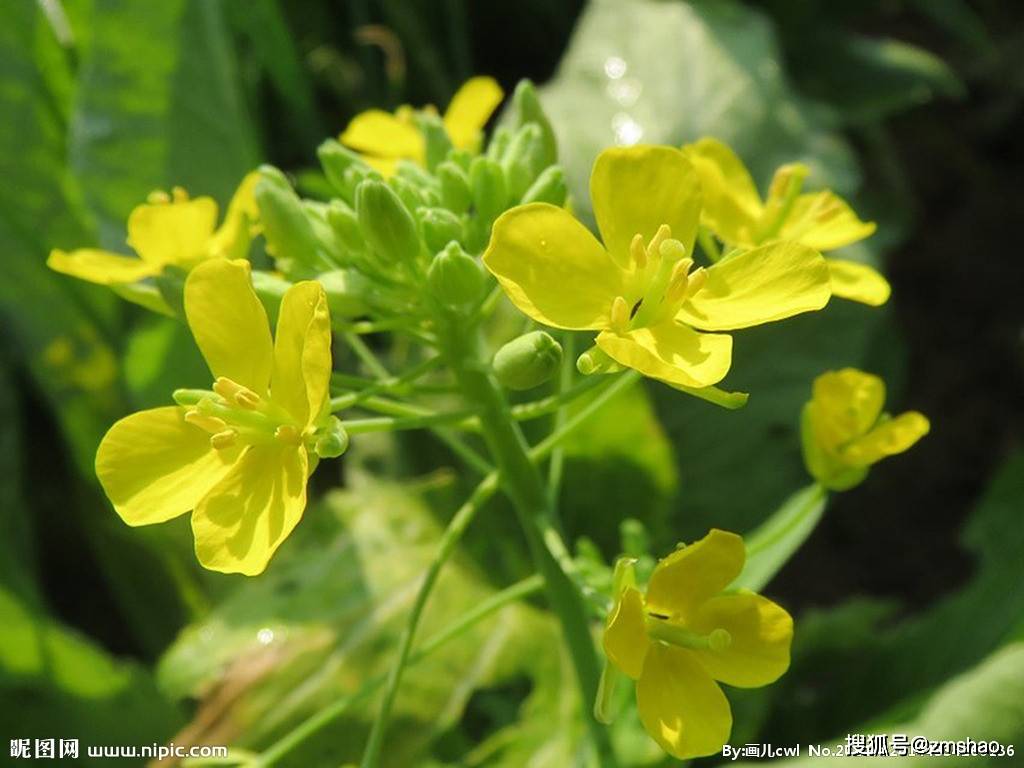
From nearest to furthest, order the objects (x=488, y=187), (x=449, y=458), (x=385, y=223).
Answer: (x=385, y=223)
(x=488, y=187)
(x=449, y=458)

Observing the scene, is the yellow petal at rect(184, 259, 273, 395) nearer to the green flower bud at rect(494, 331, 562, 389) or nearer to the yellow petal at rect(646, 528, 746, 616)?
the green flower bud at rect(494, 331, 562, 389)

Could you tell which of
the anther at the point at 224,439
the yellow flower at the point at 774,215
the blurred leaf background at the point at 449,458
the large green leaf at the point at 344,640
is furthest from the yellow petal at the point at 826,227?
→ the large green leaf at the point at 344,640

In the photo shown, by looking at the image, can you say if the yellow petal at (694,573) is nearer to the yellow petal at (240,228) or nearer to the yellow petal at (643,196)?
the yellow petal at (643,196)

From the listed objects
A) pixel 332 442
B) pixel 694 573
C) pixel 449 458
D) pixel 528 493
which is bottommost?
pixel 449 458

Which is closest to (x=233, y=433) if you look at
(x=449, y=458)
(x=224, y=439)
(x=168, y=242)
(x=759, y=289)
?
(x=224, y=439)

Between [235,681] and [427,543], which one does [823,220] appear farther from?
[235,681]

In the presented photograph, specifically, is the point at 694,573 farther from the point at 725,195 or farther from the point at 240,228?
the point at 240,228

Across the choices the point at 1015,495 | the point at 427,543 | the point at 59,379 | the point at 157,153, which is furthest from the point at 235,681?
the point at 1015,495
